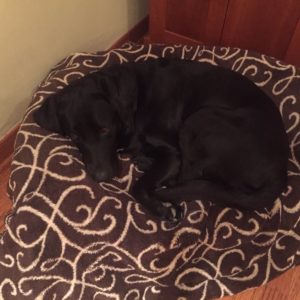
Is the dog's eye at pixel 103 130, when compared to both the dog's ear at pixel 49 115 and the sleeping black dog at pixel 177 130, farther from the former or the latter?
the dog's ear at pixel 49 115

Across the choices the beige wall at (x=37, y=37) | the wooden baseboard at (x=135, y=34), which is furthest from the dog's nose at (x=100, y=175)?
the wooden baseboard at (x=135, y=34)

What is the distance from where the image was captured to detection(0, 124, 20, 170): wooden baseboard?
5.70 feet

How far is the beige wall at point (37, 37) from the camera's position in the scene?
4.99 feet

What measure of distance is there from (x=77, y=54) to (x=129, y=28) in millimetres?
550

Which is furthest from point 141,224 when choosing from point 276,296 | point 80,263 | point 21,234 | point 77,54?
point 77,54

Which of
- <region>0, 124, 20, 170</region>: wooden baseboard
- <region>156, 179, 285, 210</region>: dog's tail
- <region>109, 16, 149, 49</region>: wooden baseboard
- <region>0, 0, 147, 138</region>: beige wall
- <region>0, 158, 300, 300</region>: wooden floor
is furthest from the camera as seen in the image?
<region>109, 16, 149, 49</region>: wooden baseboard

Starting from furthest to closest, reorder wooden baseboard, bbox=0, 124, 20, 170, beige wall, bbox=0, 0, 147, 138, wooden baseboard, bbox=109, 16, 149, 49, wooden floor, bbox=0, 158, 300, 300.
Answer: wooden baseboard, bbox=109, 16, 149, 49, wooden baseboard, bbox=0, 124, 20, 170, beige wall, bbox=0, 0, 147, 138, wooden floor, bbox=0, 158, 300, 300

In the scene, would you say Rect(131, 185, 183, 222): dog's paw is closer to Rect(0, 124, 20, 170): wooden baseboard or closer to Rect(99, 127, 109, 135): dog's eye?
Rect(99, 127, 109, 135): dog's eye

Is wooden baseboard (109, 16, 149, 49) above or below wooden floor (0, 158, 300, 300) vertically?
above

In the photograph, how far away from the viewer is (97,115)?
1318 millimetres

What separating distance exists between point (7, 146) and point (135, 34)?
1.07 metres

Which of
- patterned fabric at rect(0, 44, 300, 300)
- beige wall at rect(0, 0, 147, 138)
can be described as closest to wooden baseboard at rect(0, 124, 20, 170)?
beige wall at rect(0, 0, 147, 138)

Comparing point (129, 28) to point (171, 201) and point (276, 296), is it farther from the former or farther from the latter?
point (276, 296)

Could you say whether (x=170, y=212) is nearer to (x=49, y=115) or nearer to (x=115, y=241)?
(x=115, y=241)
